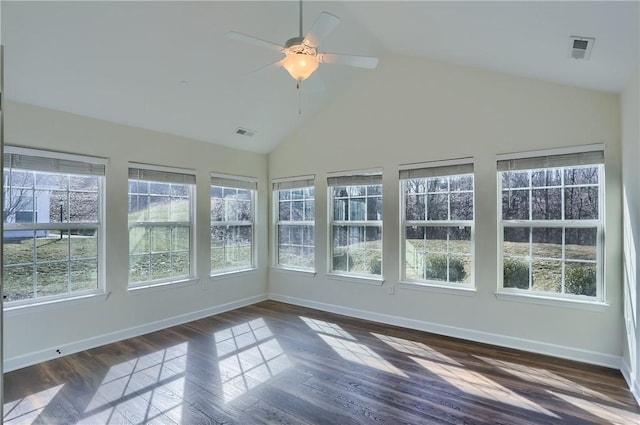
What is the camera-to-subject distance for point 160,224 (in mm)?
4406

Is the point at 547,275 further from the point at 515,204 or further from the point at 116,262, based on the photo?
the point at 116,262

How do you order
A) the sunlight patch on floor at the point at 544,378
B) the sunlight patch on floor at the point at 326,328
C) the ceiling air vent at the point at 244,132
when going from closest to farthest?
the sunlight patch on floor at the point at 544,378 < the sunlight patch on floor at the point at 326,328 < the ceiling air vent at the point at 244,132

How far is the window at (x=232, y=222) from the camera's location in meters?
5.09

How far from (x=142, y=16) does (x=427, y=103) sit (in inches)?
123

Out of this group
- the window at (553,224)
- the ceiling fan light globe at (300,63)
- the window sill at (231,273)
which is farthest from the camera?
the window sill at (231,273)

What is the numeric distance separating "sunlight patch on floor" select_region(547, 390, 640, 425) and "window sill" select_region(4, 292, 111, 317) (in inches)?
180

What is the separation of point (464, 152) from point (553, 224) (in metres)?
1.19

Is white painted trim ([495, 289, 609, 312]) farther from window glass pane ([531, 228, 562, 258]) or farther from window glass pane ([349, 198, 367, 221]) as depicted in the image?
window glass pane ([349, 198, 367, 221])

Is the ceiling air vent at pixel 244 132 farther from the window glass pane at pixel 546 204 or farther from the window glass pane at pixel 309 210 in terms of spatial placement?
the window glass pane at pixel 546 204

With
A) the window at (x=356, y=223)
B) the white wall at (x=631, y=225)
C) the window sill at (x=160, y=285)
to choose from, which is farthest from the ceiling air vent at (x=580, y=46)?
the window sill at (x=160, y=285)

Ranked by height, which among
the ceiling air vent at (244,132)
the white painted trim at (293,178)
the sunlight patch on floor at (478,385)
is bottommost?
the sunlight patch on floor at (478,385)

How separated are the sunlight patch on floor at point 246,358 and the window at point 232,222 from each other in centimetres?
124

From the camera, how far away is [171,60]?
→ 331 centimetres

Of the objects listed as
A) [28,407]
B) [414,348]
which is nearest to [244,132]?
[414,348]
